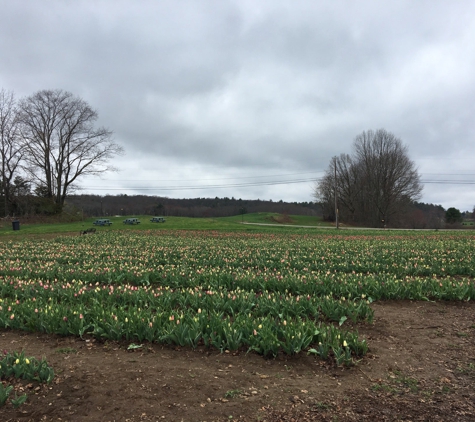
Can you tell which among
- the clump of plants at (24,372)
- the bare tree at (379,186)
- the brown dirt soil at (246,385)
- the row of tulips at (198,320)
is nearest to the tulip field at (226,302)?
the row of tulips at (198,320)

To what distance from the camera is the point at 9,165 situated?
52.1 meters

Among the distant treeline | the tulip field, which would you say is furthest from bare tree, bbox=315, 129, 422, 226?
the tulip field

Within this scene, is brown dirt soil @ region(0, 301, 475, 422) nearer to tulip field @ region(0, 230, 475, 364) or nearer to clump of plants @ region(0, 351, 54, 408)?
clump of plants @ region(0, 351, 54, 408)

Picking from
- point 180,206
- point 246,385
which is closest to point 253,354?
point 246,385

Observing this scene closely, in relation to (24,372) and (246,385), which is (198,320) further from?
(24,372)

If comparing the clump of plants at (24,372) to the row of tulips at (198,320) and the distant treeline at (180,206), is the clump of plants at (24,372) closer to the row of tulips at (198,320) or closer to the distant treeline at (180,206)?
the row of tulips at (198,320)

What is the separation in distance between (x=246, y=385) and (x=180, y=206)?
107708 mm

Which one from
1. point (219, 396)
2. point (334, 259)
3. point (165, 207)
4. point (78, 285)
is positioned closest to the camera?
point (219, 396)

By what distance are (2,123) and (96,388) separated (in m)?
61.1

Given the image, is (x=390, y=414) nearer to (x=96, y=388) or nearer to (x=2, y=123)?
(x=96, y=388)

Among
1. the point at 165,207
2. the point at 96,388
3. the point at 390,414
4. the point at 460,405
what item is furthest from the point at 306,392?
the point at 165,207

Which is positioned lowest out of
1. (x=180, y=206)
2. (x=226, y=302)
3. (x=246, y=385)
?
(x=246, y=385)

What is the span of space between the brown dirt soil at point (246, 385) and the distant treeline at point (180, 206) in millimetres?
75952

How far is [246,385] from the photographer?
3.49m
